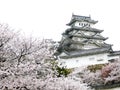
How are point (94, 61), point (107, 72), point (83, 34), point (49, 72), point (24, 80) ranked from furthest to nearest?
point (83, 34) < point (94, 61) < point (107, 72) < point (49, 72) < point (24, 80)

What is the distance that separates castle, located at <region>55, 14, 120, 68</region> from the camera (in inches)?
1802

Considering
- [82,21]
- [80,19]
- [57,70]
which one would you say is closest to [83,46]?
[80,19]

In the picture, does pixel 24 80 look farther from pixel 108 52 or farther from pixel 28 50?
pixel 108 52

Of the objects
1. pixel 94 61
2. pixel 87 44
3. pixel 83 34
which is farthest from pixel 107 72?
pixel 83 34

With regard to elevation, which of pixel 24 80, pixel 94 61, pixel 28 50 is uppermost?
pixel 28 50

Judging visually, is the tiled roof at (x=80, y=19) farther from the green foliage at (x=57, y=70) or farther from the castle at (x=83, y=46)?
the green foliage at (x=57, y=70)

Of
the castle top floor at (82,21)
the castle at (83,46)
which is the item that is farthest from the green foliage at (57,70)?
the castle top floor at (82,21)

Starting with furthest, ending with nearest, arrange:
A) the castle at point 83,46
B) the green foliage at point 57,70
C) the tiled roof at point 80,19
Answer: the tiled roof at point 80,19
the castle at point 83,46
the green foliage at point 57,70

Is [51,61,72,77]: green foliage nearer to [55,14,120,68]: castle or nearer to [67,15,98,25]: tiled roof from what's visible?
[55,14,120,68]: castle

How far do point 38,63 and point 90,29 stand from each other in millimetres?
46432

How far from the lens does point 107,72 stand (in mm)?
33312

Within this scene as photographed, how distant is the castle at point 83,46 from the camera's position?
Answer: 45781 mm

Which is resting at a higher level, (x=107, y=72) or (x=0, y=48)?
(x=0, y=48)

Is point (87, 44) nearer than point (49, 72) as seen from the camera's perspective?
No
